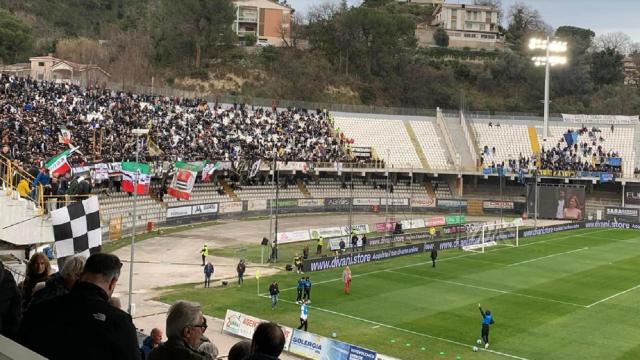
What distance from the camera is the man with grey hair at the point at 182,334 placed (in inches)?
190

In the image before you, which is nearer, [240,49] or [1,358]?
[1,358]

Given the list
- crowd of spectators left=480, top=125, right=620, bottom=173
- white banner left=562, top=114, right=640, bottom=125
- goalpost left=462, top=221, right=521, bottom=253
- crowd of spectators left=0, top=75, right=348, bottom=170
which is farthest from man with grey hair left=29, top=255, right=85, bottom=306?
white banner left=562, top=114, right=640, bottom=125

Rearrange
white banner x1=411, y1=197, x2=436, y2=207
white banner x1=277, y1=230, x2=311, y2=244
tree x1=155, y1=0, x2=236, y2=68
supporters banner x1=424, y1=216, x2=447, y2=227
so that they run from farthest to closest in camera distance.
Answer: tree x1=155, y1=0, x2=236, y2=68
white banner x1=411, y1=197, x2=436, y2=207
supporters banner x1=424, y1=216, x2=447, y2=227
white banner x1=277, y1=230, x2=311, y2=244

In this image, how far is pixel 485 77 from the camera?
118750 millimetres

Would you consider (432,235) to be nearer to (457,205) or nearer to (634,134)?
(457,205)

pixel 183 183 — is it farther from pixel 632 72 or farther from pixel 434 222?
pixel 632 72

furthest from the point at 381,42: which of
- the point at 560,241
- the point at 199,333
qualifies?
the point at 199,333

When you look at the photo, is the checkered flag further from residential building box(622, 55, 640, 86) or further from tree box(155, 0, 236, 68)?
residential building box(622, 55, 640, 86)

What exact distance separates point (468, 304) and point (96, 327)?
30.0 meters

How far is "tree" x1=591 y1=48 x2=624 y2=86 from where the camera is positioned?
118 metres

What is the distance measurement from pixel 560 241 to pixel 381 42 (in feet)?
188

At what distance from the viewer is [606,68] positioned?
118375mm

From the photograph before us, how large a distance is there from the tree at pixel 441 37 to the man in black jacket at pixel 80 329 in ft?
439

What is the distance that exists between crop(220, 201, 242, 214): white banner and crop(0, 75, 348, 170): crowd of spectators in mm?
4593
